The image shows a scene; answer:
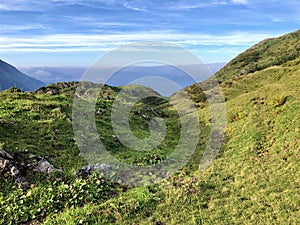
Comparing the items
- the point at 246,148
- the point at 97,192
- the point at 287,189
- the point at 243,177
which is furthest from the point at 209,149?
the point at 97,192

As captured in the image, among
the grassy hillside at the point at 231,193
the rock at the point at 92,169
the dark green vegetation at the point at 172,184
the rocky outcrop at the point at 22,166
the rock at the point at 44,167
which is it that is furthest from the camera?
the rock at the point at 92,169

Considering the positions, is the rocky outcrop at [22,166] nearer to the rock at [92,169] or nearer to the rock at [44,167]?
the rock at [44,167]

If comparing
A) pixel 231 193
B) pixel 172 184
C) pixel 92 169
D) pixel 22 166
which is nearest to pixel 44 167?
pixel 22 166

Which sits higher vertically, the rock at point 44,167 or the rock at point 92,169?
the rock at point 44,167

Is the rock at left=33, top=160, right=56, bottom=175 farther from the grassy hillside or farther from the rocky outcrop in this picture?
the grassy hillside

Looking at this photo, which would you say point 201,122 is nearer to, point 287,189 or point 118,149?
point 118,149

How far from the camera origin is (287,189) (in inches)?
529

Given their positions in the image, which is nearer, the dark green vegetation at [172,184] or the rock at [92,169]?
the dark green vegetation at [172,184]

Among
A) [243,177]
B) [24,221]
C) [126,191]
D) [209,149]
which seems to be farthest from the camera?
[209,149]

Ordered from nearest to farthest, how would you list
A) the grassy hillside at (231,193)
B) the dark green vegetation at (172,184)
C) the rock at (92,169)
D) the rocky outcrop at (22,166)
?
the grassy hillside at (231,193)
the dark green vegetation at (172,184)
the rocky outcrop at (22,166)
the rock at (92,169)

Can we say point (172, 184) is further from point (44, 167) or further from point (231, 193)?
point (44, 167)

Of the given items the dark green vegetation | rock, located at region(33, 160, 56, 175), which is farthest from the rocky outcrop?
the dark green vegetation

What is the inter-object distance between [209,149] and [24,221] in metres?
15.8

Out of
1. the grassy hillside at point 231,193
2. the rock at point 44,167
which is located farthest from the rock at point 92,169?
the grassy hillside at point 231,193
